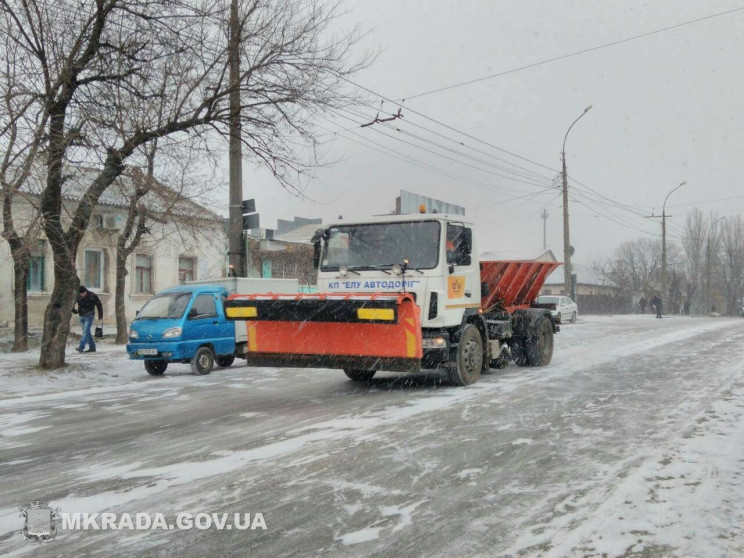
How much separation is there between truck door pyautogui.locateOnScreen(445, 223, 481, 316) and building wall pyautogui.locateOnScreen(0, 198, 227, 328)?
11.9 meters

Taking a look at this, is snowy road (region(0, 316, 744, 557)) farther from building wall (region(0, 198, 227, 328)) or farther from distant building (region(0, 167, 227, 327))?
building wall (region(0, 198, 227, 328))

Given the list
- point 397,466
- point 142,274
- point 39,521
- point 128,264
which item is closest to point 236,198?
point 397,466

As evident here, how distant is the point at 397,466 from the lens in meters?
5.35

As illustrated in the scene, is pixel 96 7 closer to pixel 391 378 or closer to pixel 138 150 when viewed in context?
pixel 138 150

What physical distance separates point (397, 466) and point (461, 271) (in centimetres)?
494

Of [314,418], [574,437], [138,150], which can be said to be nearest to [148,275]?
[138,150]

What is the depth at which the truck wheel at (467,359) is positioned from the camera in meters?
9.67

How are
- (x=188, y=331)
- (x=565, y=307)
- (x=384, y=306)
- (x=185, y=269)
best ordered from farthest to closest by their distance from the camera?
(x=565, y=307) < (x=185, y=269) < (x=188, y=331) < (x=384, y=306)

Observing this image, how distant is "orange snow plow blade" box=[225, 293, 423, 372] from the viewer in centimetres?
842

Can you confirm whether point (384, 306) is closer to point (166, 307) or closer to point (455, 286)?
point (455, 286)

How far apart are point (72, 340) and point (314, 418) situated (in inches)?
612

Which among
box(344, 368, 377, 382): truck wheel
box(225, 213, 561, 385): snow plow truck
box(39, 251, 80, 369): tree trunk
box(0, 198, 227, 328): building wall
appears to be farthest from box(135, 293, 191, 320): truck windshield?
box(0, 198, 227, 328): building wall

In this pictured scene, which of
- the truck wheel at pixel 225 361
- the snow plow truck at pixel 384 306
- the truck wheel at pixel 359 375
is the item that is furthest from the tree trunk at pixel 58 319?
the truck wheel at pixel 359 375

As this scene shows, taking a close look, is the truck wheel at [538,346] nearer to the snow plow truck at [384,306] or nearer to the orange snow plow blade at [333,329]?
the snow plow truck at [384,306]
